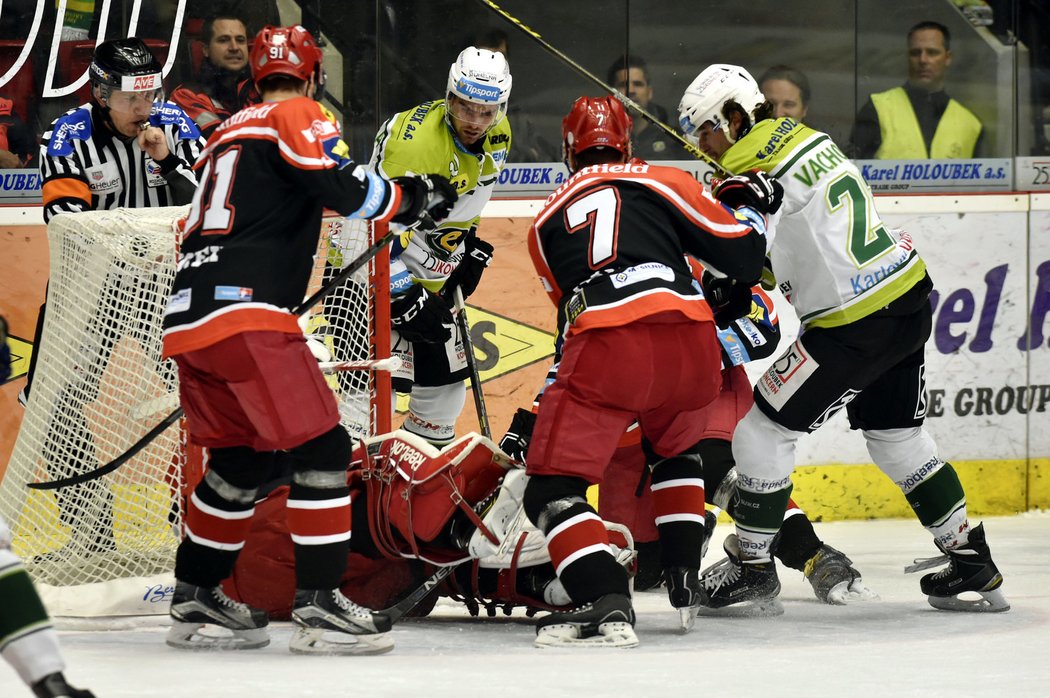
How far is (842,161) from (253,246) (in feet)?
4.98

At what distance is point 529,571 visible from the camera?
150 inches

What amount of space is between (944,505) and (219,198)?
1.95m

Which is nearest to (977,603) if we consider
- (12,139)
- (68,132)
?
(68,132)

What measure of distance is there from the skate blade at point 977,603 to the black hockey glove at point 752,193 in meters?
1.11

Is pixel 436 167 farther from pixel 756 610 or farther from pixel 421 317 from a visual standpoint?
pixel 756 610

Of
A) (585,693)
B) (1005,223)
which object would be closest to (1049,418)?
(1005,223)

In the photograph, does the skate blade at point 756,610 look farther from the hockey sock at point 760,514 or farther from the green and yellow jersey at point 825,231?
the green and yellow jersey at point 825,231

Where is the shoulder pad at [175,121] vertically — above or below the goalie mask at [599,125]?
above

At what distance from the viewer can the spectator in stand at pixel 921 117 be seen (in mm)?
6051

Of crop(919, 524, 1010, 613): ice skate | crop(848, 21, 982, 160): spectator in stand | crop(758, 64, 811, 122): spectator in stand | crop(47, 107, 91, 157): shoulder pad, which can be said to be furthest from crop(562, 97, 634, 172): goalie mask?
crop(848, 21, 982, 160): spectator in stand

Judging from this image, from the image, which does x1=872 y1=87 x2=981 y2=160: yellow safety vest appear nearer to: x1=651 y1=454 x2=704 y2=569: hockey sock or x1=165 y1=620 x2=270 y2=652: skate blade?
x1=651 y1=454 x2=704 y2=569: hockey sock

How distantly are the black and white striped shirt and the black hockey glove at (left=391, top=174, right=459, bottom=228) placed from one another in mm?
1128

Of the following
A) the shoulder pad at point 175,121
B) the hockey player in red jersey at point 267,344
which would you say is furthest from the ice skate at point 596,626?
the shoulder pad at point 175,121

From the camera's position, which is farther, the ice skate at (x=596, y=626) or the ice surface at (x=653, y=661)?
the ice skate at (x=596, y=626)
